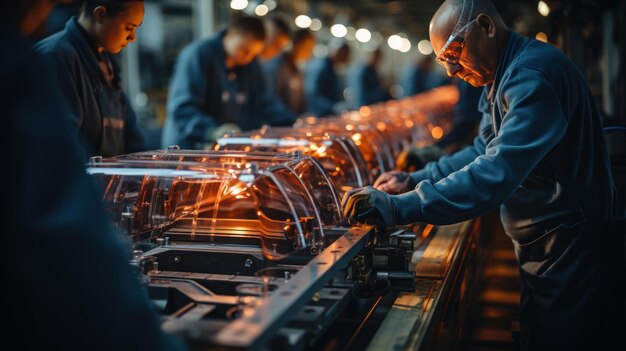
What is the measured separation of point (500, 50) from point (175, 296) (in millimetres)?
1547

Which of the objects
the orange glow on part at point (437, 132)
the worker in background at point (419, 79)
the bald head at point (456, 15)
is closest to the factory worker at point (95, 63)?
the bald head at point (456, 15)

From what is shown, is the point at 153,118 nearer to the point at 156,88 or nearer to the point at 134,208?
the point at 156,88

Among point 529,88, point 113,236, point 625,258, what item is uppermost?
point 529,88

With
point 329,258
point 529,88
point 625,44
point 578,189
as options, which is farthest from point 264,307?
point 625,44

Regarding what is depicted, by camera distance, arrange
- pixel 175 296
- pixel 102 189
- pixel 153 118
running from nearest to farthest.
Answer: pixel 175 296 → pixel 102 189 → pixel 153 118

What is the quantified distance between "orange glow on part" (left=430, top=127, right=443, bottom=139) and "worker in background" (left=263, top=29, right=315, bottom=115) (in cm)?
235

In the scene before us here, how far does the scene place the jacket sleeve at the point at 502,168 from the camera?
92.9 inches

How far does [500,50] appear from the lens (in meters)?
2.70

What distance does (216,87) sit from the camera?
561 cm

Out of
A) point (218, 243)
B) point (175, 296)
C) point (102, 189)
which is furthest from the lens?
point (218, 243)

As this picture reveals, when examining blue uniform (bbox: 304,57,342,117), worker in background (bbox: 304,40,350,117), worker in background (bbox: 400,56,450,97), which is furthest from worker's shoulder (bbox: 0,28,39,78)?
worker in background (bbox: 400,56,450,97)

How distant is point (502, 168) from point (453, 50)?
561 mm

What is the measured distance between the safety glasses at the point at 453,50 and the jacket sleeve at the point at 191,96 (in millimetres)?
2447

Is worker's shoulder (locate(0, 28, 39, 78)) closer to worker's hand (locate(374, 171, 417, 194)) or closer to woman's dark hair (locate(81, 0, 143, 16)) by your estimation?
woman's dark hair (locate(81, 0, 143, 16))
